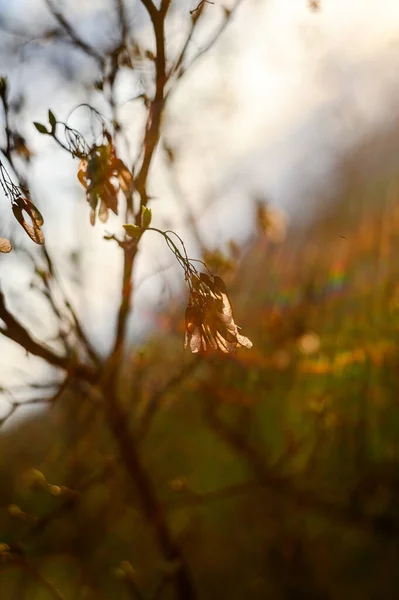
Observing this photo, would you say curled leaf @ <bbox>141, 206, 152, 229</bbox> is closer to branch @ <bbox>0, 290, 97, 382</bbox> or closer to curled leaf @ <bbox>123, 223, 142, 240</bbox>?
curled leaf @ <bbox>123, 223, 142, 240</bbox>

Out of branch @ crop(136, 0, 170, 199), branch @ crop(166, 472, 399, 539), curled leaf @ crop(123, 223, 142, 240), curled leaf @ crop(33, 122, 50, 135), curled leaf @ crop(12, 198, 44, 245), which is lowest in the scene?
curled leaf @ crop(12, 198, 44, 245)

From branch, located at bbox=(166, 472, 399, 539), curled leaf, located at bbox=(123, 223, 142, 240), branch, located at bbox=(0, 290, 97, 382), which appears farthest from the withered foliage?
branch, located at bbox=(166, 472, 399, 539)

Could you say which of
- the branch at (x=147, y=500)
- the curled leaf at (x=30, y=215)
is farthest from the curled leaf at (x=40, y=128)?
the branch at (x=147, y=500)

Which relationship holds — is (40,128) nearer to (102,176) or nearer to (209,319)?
(102,176)

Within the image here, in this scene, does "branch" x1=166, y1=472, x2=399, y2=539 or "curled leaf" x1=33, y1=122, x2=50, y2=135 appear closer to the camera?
"curled leaf" x1=33, y1=122, x2=50, y2=135

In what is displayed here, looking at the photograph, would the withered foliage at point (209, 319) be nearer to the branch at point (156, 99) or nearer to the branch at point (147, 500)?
the branch at point (156, 99)

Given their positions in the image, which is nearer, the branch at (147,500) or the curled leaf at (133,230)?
the curled leaf at (133,230)
